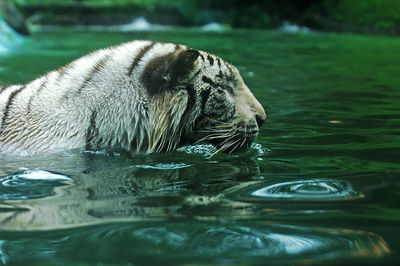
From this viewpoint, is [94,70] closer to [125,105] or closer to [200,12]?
[125,105]

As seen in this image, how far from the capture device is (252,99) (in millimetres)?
3826

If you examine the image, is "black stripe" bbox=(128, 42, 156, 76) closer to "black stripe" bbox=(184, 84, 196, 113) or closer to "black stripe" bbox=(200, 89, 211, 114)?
"black stripe" bbox=(184, 84, 196, 113)

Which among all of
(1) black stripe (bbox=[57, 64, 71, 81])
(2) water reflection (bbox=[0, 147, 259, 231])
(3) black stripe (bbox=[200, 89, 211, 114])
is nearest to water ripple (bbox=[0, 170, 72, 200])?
(2) water reflection (bbox=[0, 147, 259, 231])

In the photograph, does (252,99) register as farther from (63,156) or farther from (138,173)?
(63,156)

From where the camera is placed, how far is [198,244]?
6.93 ft

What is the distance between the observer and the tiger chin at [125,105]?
341cm

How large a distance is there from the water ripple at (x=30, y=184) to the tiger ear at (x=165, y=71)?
842 millimetres

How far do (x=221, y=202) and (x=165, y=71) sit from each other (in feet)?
3.83

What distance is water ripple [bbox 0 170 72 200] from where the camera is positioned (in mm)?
2789

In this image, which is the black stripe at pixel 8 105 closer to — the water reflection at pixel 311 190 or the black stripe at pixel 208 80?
the black stripe at pixel 208 80

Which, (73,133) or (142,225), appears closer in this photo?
(142,225)

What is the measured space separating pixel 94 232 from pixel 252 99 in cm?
195

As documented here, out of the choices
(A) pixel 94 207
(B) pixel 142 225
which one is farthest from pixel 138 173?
(B) pixel 142 225

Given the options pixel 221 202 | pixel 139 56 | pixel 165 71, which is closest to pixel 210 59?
pixel 165 71
